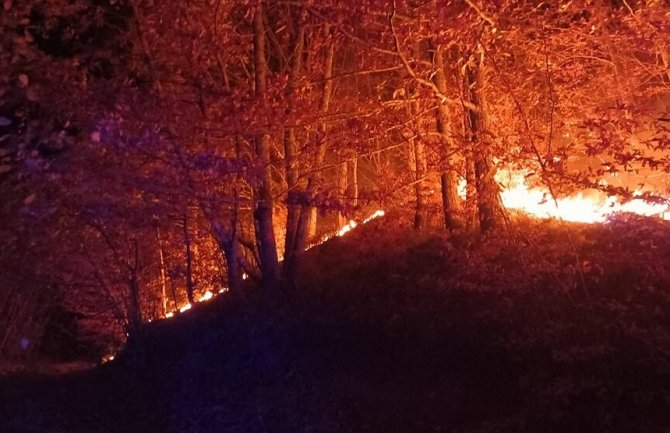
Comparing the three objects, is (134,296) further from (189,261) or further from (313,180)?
(313,180)

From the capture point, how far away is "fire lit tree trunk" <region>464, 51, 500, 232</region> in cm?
1105

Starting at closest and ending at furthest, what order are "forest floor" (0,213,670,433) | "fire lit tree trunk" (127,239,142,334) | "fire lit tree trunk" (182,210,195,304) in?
"forest floor" (0,213,670,433), "fire lit tree trunk" (182,210,195,304), "fire lit tree trunk" (127,239,142,334)

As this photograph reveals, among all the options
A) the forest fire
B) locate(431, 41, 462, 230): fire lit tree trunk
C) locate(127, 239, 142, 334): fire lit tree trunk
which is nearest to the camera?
locate(431, 41, 462, 230): fire lit tree trunk

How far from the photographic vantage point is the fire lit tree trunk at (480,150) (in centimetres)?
1105

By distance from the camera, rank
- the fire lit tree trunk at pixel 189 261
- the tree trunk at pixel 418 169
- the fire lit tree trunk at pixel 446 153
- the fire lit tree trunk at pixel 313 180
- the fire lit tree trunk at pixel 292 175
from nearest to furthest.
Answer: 1. the fire lit tree trunk at pixel 446 153
2. the tree trunk at pixel 418 169
3. the fire lit tree trunk at pixel 292 175
4. the fire lit tree trunk at pixel 313 180
5. the fire lit tree trunk at pixel 189 261

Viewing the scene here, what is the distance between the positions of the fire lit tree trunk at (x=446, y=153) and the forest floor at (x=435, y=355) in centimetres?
85

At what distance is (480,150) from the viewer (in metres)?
11.1

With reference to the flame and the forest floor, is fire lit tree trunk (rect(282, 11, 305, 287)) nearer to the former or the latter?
the forest floor

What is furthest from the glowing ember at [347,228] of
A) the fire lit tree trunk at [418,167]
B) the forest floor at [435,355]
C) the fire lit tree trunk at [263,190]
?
the forest floor at [435,355]

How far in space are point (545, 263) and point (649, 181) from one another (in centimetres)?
478

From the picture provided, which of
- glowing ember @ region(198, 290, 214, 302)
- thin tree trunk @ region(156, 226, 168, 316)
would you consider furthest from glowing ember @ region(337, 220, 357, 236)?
thin tree trunk @ region(156, 226, 168, 316)

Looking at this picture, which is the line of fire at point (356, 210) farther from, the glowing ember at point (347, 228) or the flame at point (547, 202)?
the glowing ember at point (347, 228)

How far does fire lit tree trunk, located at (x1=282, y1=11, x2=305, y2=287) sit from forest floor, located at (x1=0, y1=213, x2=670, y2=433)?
83 centimetres

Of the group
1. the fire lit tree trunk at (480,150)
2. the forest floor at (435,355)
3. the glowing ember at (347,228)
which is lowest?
the forest floor at (435,355)
